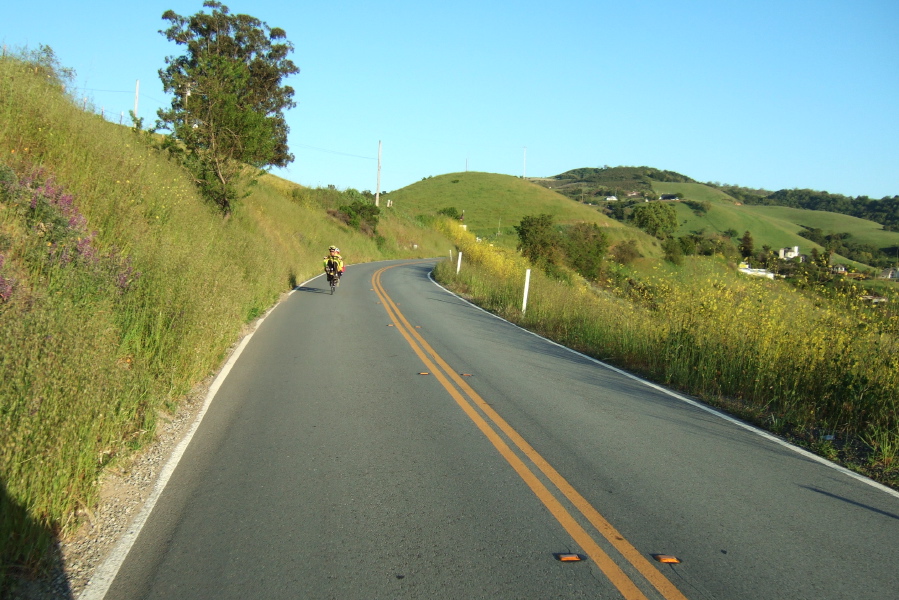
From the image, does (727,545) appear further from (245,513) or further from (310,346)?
(310,346)

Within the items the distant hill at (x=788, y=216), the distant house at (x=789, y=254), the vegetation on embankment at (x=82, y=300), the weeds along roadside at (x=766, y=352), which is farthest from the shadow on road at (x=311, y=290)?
the distant hill at (x=788, y=216)

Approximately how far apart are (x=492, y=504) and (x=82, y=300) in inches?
215

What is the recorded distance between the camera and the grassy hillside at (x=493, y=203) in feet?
313

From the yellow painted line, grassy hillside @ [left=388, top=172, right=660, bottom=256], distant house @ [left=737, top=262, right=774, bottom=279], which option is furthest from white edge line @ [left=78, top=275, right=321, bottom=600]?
grassy hillside @ [left=388, top=172, right=660, bottom=256]

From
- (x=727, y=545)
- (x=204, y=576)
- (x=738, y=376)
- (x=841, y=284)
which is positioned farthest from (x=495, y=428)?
(x=841, y=284)

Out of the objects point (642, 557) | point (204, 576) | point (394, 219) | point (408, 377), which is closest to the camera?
point (204, 576)

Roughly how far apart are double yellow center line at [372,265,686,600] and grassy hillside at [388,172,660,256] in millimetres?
77065

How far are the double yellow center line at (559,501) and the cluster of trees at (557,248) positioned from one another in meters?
26.6

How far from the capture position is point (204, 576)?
4.01 meters

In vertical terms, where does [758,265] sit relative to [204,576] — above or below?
above

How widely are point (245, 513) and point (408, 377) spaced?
5.08 meters

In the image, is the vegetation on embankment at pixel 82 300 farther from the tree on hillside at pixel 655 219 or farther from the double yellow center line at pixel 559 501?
the tree on hillside at pixel 655 219

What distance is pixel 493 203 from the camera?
114375 mm

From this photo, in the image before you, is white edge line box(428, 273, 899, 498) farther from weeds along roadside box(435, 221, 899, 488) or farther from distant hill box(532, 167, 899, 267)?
distant hill box(532, 167, 899, 267)
